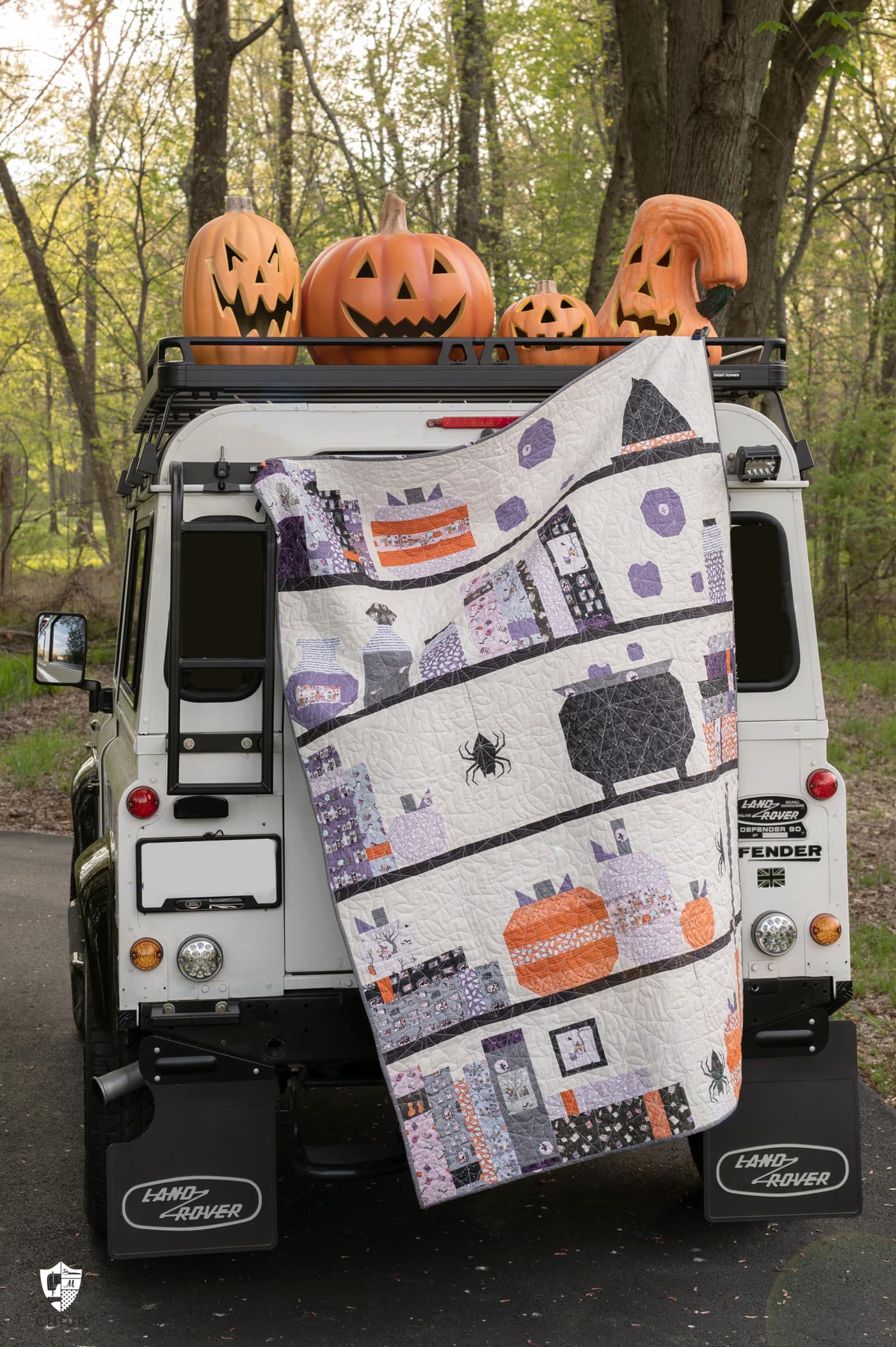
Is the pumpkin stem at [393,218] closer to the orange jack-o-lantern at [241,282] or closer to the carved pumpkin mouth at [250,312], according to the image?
the orange jack-o-lantern at [241,282]

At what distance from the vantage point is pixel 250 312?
4.60 m

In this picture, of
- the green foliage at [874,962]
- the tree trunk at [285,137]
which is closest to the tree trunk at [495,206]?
the tree trunk at [285,137]

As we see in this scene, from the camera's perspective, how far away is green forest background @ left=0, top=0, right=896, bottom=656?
35.8 feet

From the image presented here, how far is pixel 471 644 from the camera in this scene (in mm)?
3725

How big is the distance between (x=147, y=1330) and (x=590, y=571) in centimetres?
247

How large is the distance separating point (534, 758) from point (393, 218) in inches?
89.0

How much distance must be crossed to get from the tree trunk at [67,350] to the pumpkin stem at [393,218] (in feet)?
50.2

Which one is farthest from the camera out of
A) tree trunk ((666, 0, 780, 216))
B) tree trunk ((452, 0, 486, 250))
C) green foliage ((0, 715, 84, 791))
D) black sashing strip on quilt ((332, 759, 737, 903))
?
tree trunk ((452, 0, 486, 250))

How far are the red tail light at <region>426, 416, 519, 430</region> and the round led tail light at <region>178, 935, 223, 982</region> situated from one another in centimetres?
167

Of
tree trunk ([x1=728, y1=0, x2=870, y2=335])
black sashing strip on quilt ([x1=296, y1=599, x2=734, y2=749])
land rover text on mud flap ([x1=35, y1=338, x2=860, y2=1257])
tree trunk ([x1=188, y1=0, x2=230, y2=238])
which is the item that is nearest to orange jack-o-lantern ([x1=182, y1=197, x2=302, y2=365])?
land rover text on mud flap ([x1=35, y1=338, x2=860, y2=1257])

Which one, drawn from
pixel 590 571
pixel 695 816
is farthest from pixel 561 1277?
pixel 590 571

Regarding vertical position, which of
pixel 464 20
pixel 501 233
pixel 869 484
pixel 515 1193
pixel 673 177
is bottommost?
pixel 515 1193

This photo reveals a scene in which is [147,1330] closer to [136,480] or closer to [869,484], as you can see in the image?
[136,480]

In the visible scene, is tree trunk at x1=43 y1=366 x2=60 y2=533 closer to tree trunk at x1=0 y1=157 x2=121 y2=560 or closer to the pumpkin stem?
tree trunk at x1=0 y1=157 x2=121 y2=560
